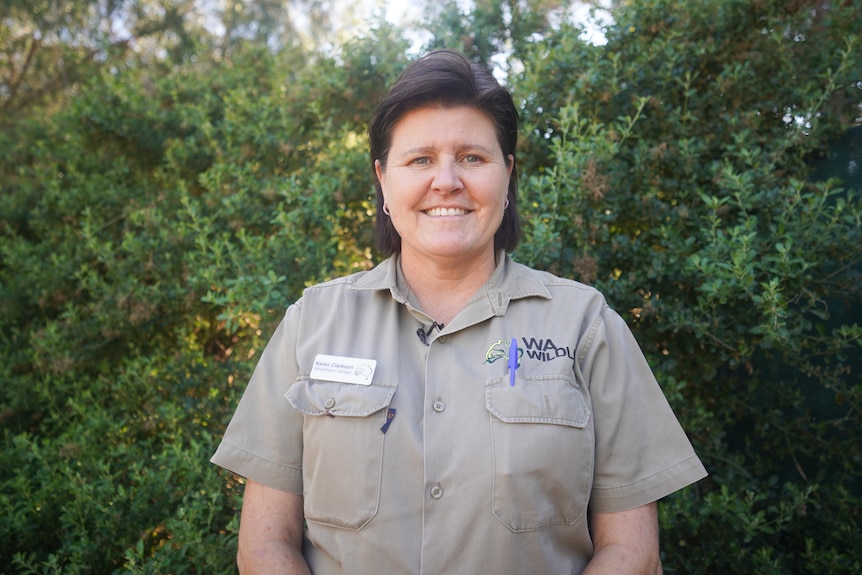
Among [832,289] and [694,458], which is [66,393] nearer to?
[694,458]

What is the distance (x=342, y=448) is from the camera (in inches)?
74.5

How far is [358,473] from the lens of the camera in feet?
6.10

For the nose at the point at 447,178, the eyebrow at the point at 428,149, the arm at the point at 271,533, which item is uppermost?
the eyebrow at the point at 428,149

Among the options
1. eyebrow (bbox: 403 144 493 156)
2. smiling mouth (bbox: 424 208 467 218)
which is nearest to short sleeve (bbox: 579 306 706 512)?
smiling mouth (bbox: 424 208 467 218)

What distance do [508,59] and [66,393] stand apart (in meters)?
3.21

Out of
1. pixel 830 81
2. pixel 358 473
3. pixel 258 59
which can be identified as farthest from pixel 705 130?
pixel 258 59

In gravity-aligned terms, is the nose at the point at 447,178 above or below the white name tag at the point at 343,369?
above

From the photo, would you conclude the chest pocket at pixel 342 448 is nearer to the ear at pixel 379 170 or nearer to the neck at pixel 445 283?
the neck at pixel 445 283

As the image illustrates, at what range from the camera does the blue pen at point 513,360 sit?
189 cm

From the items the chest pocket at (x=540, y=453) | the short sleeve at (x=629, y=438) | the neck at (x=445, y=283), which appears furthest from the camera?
the neck at (x=445, y=283)

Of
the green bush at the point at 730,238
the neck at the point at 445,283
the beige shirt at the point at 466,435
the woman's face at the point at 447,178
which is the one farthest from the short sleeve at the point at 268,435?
the green bush at the point at 730,238

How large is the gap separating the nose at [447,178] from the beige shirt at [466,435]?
0.34 metres

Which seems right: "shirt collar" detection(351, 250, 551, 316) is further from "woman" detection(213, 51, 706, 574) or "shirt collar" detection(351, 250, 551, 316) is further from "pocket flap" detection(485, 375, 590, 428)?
"pocket flap" detection(485, 375, 590, 428)

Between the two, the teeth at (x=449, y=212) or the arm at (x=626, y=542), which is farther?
the teeth at (x=449, y=212)
